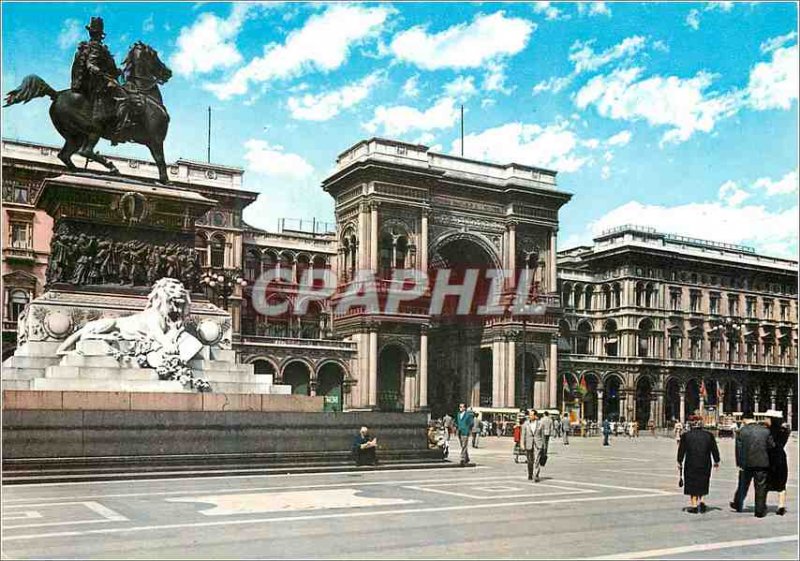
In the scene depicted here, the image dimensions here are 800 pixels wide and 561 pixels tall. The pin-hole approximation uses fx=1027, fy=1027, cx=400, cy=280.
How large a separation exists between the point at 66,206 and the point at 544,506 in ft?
34.9

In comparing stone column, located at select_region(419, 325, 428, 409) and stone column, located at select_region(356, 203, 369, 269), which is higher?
stone column, located at select_region(356, 203, 369, 269)

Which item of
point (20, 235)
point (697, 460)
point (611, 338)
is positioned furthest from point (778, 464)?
point (611, 338)

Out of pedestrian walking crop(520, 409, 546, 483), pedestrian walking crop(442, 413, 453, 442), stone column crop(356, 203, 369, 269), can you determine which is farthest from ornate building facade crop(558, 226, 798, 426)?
pedestrian walking crop(520, 409, 546, 483)

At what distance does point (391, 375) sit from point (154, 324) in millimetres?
44603

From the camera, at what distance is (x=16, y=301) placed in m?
52.3

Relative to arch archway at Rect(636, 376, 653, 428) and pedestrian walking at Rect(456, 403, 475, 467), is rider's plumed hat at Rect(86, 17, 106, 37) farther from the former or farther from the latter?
arch archway at Rect(636, 376, 653, 428)

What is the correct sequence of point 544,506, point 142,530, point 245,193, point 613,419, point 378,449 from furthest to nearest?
1. point 613,419
2. point 245,193
3. point 378,449
4. point 544,506
5. point 142,530

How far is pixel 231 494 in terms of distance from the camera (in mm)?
13867

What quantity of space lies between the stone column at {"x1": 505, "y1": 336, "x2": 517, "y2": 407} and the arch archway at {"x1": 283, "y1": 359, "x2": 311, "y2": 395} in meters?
12.3

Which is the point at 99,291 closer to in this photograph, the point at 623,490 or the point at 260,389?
the point at 260,389

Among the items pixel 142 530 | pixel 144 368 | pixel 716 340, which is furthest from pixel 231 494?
pixel 716 340

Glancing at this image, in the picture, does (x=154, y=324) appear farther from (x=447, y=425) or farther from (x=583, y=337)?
(x=583, y=337)

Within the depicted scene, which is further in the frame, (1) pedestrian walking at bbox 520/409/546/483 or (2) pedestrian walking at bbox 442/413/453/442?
(2) pedestrian walking at bbox 442/413/453/442

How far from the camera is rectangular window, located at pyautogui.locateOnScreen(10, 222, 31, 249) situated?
173 feet
